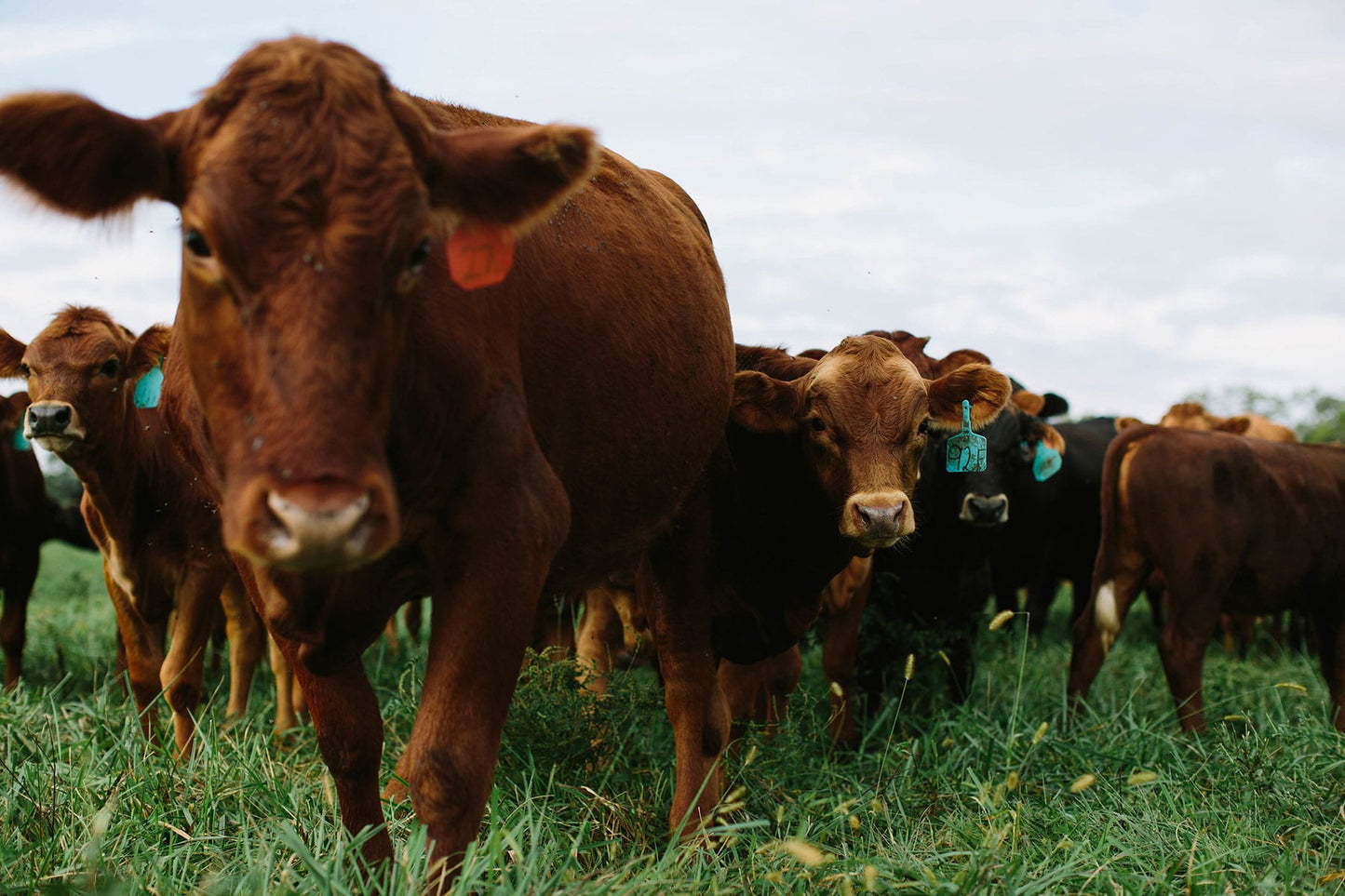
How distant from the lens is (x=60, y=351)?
579cm

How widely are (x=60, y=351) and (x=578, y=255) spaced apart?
12.8 feet

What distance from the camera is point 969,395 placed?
5.03 meters

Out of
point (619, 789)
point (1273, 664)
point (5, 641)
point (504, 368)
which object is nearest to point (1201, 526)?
point (1273, 664)

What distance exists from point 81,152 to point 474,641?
133 cm

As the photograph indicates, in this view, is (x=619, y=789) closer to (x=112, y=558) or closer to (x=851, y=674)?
(x=851, y=674)

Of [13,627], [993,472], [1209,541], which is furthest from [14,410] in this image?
[1209,541]

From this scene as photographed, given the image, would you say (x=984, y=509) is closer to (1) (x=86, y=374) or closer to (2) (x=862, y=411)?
(2) (x=862, y=411)

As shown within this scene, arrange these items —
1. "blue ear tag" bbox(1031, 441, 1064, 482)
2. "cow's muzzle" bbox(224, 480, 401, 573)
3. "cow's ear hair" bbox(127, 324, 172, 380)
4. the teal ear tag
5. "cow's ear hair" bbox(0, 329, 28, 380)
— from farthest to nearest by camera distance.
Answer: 1. "blue ear tag" bbox(1031, 441, 1064, 482)
2. "cow's ear hair" bbox(0, 329, 28, 380)
3. "cow's ear hair" bbox(127, 324, 172, 380)
4. the teal ear tag
5. "cow's muzzle" bbox(224, 480, 401, 573)

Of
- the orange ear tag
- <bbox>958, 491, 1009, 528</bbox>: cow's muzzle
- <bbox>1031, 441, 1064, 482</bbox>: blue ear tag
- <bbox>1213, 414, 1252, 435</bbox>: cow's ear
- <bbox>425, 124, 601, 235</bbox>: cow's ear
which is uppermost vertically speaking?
<bbox>425, 124, 601, 235</bbox>: cow's ear

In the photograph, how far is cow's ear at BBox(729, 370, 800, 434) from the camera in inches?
189

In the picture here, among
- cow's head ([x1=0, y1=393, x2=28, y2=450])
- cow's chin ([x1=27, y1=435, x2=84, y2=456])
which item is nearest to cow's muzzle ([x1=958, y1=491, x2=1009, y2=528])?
cow's chin ([x1=27, y1=435, x2=84, y2=456])

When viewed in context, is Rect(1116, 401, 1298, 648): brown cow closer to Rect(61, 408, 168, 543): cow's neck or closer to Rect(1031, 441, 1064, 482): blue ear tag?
Rect(1031, 441, 1064, 482): blue ear tag

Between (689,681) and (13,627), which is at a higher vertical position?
(689,681)

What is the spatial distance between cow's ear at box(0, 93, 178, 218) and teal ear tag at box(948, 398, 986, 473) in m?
3.76
